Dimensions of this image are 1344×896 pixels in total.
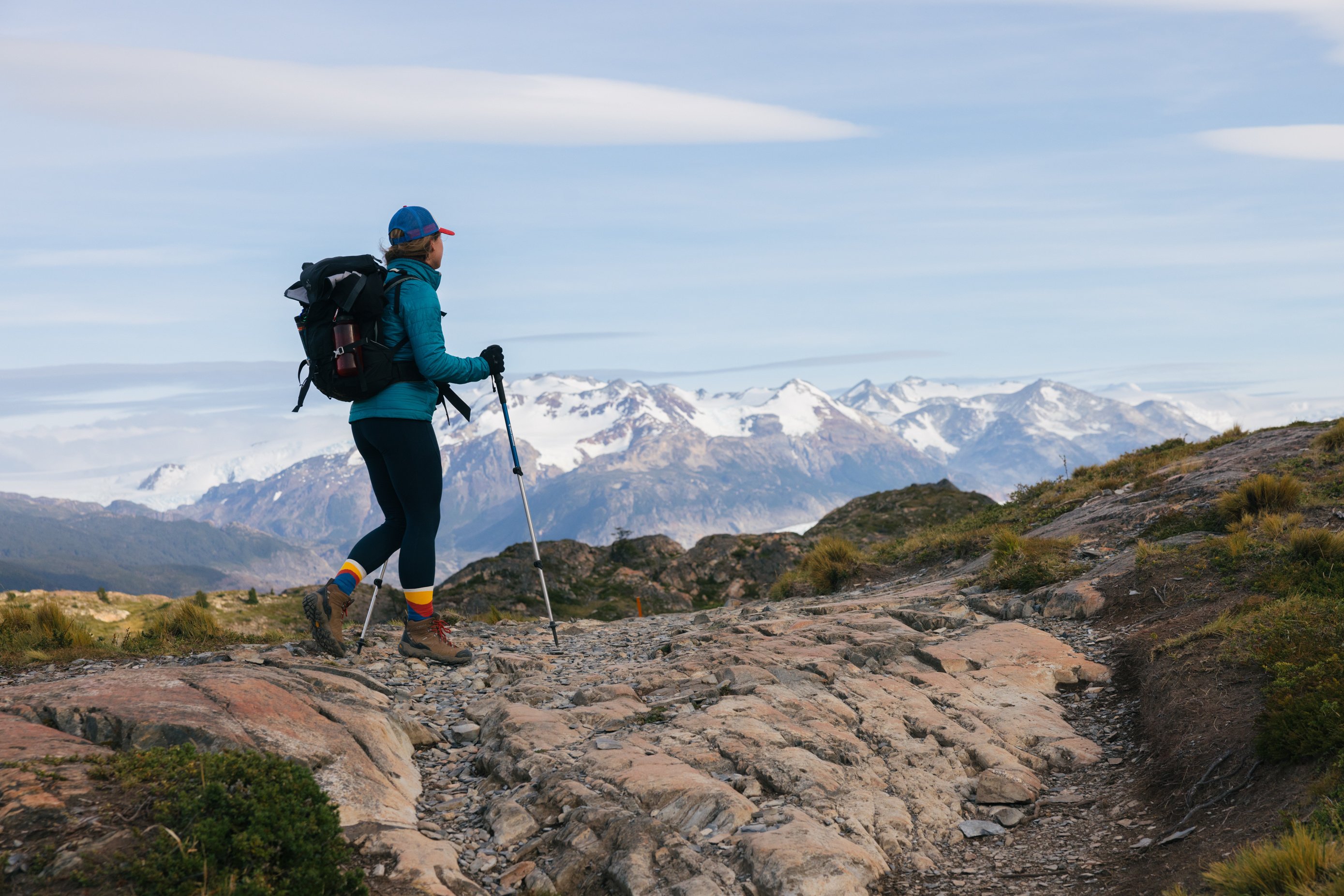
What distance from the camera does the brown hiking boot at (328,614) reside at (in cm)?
919

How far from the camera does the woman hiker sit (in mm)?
8695

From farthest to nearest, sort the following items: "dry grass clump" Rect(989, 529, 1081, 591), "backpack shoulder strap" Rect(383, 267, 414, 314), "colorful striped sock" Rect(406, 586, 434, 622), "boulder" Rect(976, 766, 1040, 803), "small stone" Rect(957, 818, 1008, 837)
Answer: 1. "dry grass clump" Rect(989, 529, 1081, 591)
2. "colorful striped sock" Rect(406, 586, 434, 622)
3. "backpack shoulder strap" Rect(383, 267, 414, 314)
4. "boulder" Rect(976, 766, 1040, 803)
5. "small stone" Rect(957, 818, 1008, 837)

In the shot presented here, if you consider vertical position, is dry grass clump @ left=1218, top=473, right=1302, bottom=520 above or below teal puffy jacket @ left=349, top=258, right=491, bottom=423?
below

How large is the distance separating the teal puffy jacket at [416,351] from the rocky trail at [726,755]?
2704 mm

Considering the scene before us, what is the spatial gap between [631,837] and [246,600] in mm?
22424

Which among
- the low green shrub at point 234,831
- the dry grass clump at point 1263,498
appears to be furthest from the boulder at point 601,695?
the dry grass clump at point 1263,498

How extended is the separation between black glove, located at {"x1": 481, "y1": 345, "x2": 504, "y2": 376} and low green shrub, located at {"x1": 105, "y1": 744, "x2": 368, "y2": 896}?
4.96 meters

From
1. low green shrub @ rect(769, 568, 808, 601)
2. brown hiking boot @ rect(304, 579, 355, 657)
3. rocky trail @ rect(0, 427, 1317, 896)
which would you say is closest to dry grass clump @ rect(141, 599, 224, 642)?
rocky trail @ rect(0, 427, 1317, 896)

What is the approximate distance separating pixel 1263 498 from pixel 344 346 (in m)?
12.5

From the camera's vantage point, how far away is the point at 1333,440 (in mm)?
15461

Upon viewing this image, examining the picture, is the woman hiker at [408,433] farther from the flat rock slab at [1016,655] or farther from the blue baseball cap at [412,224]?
the flat rock slab at [1016,655]

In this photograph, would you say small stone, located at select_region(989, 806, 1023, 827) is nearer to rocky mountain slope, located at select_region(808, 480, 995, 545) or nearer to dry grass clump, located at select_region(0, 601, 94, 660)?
dry grass clump, located at select_region(0, 601, 94, 660)

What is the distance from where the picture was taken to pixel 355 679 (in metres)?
8.88

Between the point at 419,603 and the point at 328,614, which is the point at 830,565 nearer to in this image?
the point at 419,603
